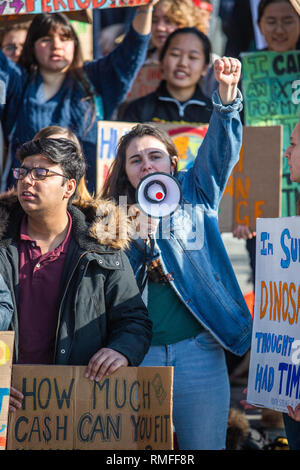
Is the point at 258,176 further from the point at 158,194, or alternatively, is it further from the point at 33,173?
the point at 33,173

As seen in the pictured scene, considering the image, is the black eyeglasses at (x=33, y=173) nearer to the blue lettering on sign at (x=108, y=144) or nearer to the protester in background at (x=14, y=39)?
the blue lettering on sign at (x=108, y=144)

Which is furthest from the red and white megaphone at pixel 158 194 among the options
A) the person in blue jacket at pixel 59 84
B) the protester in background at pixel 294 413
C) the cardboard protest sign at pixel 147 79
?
the cardboard protest sign at pixel 147 79

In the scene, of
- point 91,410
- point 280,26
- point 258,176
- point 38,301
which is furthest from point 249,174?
point 91,410

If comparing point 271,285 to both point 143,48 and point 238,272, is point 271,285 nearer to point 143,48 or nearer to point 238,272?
point 143,48

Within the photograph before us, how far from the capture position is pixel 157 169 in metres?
3.47

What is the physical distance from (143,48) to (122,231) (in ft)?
6.35

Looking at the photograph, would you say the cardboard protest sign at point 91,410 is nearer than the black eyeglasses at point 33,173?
Yes

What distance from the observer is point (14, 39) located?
18.1 feet

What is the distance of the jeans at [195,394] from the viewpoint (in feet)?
10.5

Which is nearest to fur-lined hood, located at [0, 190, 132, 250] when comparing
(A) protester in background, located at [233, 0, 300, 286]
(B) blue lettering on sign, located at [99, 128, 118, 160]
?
(B) blue lettering on sign, located at [99, 128, 118, 160]

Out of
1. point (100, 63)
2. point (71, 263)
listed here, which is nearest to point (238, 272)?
point (100, 63)

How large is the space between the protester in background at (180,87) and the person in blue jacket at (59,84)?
309mm

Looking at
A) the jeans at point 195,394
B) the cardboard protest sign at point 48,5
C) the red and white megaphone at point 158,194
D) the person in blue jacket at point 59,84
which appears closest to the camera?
the red and white megaphone at point 158,194

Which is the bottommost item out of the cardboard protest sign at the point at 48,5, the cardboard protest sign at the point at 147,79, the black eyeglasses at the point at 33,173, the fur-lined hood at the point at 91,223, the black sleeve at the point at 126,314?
the black sleeve at the point at 126,314
